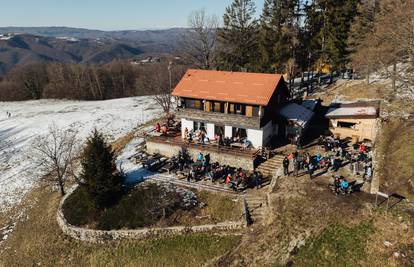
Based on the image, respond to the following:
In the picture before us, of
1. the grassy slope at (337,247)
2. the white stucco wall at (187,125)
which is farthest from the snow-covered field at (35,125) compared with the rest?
the grassy slope at (337,247)

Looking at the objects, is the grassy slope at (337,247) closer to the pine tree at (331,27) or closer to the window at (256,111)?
the window at (256,111)

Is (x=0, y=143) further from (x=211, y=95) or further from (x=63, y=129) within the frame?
(x=211, y=95)

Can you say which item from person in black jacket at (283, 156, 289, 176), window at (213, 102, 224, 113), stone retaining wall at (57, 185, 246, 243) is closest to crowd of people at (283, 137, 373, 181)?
person in black jacket at (283, 156, 289, 176)

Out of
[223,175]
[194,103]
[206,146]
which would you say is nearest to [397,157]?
[223,175]

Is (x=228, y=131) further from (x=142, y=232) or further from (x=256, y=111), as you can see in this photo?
(x=142, y=232)

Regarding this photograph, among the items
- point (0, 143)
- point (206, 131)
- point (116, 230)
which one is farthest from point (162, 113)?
point (116, 230)
